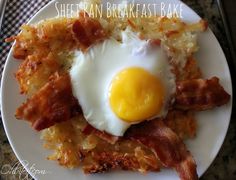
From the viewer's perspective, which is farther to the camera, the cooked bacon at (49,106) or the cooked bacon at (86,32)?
the cooked bacon at (86,32)

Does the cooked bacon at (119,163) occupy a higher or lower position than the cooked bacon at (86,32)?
lower

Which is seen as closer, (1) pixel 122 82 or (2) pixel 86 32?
(1) pixel 122 82

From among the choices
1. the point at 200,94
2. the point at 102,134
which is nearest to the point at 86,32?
the point at 102,134

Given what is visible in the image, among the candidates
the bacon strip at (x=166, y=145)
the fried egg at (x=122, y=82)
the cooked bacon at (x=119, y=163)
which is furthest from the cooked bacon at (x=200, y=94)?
the cooked bacon at (x=119, y=163)

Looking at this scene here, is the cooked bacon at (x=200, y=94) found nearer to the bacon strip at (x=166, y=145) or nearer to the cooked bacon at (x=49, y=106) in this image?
the bacon strip at (x=166, y=145)

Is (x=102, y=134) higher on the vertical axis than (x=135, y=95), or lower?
lower

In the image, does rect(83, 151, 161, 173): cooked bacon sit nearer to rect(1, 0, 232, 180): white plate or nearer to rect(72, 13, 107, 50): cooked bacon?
rect(1, 0, 232, 180): white plate

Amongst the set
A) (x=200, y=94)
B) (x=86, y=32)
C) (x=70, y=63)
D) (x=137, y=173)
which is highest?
(x=86, y=32)

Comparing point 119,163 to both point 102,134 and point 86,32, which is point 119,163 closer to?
point 102,134
